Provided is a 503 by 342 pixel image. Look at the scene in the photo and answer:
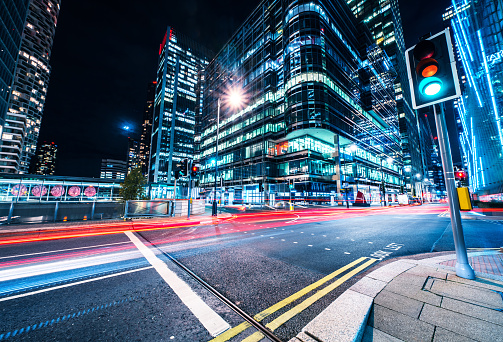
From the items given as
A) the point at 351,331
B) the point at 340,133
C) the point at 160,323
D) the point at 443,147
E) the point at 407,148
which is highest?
the point at 407,148

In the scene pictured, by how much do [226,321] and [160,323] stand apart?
84 centimetres

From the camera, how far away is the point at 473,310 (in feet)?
7.73

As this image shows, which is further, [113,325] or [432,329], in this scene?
[113,325]

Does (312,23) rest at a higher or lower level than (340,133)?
higher

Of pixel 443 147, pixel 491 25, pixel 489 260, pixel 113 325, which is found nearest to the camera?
pixel 113 325

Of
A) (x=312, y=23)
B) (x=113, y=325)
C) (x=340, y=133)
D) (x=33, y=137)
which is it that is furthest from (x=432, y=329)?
(x=33, y=137)

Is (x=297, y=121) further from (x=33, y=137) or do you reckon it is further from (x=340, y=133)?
(x=33, y=137)

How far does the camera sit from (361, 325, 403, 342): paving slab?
6.46ft

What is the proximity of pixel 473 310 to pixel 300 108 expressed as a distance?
126ft

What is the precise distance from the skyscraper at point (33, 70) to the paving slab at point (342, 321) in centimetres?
12578

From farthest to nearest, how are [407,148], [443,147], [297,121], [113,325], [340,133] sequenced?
[407,148]
[340,133]
[297,121]
[443,147]
[113,325]

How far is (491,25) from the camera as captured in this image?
84.5 feet

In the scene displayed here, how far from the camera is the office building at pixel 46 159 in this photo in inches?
6282

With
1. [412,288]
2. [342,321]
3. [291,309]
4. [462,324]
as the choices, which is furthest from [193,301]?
[412,288]
